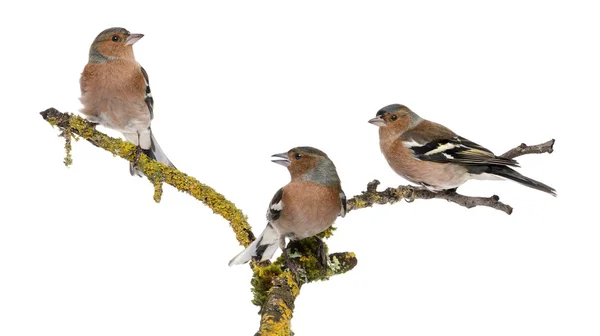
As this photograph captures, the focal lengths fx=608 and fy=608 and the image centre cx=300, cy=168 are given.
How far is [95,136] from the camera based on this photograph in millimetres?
4418

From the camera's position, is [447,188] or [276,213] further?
[447,188]

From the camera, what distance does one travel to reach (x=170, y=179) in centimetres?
431

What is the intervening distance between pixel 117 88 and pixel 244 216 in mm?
1343

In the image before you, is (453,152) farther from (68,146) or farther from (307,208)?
(68,146)

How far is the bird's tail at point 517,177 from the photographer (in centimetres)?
398

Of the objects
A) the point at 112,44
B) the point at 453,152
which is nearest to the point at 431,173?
the point at 453,152

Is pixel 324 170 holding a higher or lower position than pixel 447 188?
lower

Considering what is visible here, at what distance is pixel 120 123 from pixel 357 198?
186cm

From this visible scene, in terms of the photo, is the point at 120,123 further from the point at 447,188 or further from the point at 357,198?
the point at 447,188

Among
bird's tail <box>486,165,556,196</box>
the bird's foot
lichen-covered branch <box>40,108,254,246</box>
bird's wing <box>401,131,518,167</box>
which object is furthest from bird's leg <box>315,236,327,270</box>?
the bird's foot

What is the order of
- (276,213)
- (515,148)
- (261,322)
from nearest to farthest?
(261,322)
(276,213)
(515,148)

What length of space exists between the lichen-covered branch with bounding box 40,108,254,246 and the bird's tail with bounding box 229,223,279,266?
0.13m

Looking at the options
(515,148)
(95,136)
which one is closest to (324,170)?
(515,148)

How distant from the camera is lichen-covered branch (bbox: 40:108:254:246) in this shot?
419 centimetres
